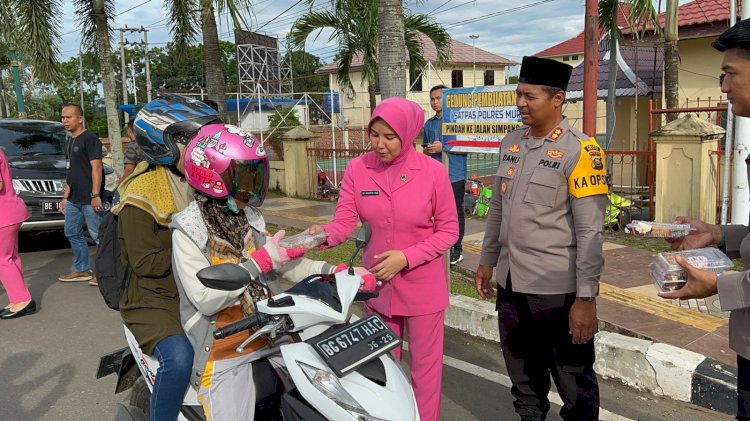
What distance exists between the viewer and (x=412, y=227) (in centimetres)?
283

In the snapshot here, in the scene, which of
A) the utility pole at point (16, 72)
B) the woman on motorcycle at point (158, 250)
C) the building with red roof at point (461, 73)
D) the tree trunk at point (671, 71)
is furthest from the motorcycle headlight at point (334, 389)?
the building with red roof at point (461, 73)

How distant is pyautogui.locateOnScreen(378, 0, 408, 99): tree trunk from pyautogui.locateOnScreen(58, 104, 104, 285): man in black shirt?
3435mm

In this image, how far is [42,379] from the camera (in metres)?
4.32

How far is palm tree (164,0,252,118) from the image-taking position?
864cm

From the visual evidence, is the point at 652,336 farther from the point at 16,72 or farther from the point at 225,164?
the point at 16,72

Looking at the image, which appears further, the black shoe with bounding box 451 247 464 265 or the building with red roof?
the building with red roof

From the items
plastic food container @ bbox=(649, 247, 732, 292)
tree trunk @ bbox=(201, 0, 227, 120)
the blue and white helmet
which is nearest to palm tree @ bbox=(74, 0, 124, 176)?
tree trunk @ bbox=(201, 0, 227, 120)

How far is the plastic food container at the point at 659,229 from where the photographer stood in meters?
2.26

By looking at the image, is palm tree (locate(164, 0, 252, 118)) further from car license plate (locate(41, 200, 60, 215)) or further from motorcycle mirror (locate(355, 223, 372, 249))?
motorcycle mirror (locate(355, 223, 372, 249))

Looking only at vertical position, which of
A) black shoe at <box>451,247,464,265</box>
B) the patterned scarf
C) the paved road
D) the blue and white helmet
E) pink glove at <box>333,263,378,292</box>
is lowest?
the paved road

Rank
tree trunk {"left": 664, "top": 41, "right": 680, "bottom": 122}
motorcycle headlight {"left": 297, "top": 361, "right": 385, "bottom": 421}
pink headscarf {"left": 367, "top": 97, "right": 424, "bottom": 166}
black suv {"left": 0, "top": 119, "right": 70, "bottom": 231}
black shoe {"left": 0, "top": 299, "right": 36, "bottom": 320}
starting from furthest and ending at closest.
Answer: tree trunk {"left": 664, "top": 41, "right": 680, "bottom": 122} → black suv {"left": 0, "top": 119, "right": 70, "bottom": 231} → black shoe {"left": 0, "top": 299, "right": 36, "bottom": 320} → pink headscarf {"left": 367, "top": 97, "right": 424, "bottom": 166} → motorcycle headlight {"left": 297, "top": 361, "right": 385, "bottom": 421}

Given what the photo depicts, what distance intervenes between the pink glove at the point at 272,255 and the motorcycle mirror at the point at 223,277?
6.7 inches

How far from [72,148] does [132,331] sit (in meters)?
5.10

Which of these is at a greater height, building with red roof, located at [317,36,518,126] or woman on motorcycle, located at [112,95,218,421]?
building with red roof, located at [317,36,518,126]
